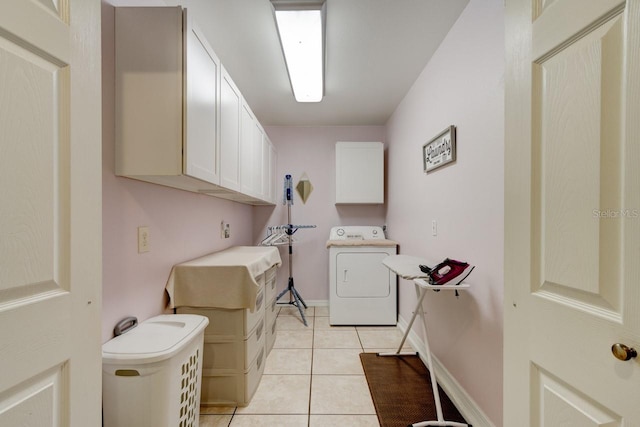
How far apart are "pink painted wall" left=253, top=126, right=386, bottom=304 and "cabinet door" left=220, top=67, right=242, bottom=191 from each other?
1.66 m

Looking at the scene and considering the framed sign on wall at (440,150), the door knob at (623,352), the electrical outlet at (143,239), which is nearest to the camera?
the door knob at (623,352)

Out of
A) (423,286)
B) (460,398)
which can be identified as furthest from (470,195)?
(460,398)

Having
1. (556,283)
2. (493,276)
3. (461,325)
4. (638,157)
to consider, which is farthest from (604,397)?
(461,325)

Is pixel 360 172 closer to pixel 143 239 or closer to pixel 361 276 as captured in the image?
pixel 361 276

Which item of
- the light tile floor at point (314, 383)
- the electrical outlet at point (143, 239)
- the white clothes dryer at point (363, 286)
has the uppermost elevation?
the electrical outlet at point (143, 239)

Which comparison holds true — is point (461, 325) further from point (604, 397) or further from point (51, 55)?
point (51, 55)

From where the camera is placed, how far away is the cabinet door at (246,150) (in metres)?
2.00

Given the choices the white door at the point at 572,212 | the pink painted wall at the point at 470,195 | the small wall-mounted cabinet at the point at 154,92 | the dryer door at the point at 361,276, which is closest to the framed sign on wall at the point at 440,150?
the pink painted wall at the point at 470,195

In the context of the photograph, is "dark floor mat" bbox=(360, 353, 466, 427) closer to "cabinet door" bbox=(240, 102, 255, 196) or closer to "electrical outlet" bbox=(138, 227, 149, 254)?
"electrical outlet" bbox=(138, 227, 149, 254)

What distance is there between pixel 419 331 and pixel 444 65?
2232 millimetres

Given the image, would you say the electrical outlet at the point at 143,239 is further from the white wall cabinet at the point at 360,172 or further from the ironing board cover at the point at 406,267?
the white wall cabinet at the point at 360,172

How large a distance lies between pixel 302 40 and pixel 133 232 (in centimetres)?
155

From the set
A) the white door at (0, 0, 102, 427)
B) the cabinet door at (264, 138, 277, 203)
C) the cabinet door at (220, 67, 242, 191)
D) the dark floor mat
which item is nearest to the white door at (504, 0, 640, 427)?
the dark floor mat

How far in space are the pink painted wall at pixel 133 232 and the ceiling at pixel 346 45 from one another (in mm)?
672
